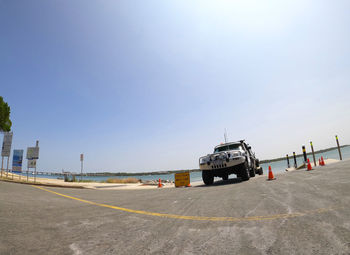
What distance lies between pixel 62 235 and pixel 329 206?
13.8ft

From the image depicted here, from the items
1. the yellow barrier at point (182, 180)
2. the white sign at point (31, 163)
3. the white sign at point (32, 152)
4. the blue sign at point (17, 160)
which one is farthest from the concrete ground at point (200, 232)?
the blue sign at point (17, 160)

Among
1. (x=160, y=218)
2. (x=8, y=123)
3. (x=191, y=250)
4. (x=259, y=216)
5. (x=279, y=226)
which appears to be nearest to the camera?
(x=191, y=250)

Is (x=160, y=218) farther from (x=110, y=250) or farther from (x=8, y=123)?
(x=8, y=123)

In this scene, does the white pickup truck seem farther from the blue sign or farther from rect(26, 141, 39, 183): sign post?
the blue sign

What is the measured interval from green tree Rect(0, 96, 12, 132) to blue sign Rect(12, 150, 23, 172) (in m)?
5.14

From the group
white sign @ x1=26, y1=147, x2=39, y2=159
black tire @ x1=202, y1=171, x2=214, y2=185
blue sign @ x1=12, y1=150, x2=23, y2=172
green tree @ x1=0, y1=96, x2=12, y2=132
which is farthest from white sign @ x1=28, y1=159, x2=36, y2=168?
black tire @ x1=202, y1=171, x2=214, y2=185

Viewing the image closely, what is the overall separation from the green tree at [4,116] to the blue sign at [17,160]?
16.9ft

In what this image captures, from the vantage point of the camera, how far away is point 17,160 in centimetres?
2203

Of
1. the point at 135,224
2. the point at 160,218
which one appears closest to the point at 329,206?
the point at 160,218

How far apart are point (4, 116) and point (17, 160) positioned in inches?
301

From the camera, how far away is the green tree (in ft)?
78.6

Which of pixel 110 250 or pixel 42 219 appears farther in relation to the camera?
pixel 42 219

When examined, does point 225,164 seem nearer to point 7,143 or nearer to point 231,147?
point 231,147

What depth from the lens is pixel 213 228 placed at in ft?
7.49
